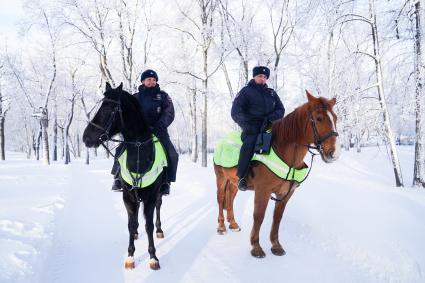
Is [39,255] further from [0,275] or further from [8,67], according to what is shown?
[8,67]

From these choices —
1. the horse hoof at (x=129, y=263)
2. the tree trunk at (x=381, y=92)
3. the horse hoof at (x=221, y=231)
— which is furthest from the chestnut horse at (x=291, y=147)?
the tree trunk at (x=381, y=92)

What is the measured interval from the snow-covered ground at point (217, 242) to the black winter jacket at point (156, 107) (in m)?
2.10

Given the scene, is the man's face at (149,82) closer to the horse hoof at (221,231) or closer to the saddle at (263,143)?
the saddle at (263,143)

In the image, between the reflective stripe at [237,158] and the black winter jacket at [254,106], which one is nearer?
the reflective stripe at [237,158]

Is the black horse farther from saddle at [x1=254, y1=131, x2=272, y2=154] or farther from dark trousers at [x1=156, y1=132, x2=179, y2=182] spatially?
saddle at [x1=254, y1=131, x2=272, y2=154]

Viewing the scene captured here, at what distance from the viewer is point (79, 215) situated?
700 cm

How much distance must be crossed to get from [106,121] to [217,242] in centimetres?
284

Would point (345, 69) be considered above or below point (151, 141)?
above

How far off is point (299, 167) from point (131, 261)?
9.32 ft

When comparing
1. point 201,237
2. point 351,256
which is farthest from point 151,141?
point 351,256

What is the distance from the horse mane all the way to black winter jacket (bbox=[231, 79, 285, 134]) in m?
0.44

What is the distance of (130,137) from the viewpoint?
14.2 ft

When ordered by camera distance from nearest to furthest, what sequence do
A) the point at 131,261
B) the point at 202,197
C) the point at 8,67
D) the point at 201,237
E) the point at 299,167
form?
the point at 131,261 < the point at 299,167 < the point at 201,237 < the point at 202,197 < the point at 8,67

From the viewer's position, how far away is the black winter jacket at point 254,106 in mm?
5086
